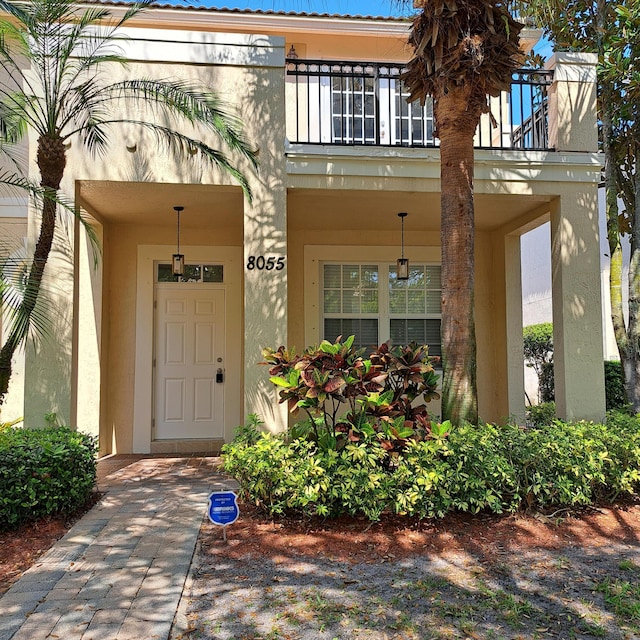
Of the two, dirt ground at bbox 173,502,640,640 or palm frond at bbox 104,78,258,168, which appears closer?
dirt ground at bbox 173,502,640,640

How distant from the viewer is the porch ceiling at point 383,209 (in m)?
6.34

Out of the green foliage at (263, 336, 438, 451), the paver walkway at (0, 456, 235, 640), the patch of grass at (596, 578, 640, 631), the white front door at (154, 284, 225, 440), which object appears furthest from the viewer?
the white front door at (154, 284, 225, 440)

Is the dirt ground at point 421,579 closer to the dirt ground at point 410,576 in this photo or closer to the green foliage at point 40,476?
the dirt ground at point 410,576

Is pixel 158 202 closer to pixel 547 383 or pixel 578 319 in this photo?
pixel 578 319

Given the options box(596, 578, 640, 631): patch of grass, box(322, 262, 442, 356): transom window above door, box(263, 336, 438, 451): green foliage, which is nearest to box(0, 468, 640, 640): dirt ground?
box(596, 578, 640, 631): patch of grass

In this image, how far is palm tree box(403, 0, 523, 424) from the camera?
4.79 meters

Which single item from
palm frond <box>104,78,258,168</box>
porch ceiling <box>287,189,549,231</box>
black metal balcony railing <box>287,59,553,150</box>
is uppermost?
black metal balcony railing <box>287,59,553,150</box>

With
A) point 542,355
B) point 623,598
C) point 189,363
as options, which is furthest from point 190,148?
point 542,355

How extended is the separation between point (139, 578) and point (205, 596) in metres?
0.52

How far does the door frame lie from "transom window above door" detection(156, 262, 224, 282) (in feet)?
0.30

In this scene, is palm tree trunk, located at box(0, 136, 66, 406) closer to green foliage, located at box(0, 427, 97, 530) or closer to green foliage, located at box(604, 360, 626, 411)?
green foliage, located at box(0, 427, 97, 530)

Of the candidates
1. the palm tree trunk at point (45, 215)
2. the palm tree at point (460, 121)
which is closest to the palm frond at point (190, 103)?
the palm tree trunk at point (45, 215)

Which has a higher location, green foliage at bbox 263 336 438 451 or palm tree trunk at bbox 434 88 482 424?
palm tree trunk at bbox 434 88 482 424

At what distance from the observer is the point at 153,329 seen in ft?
25.1
